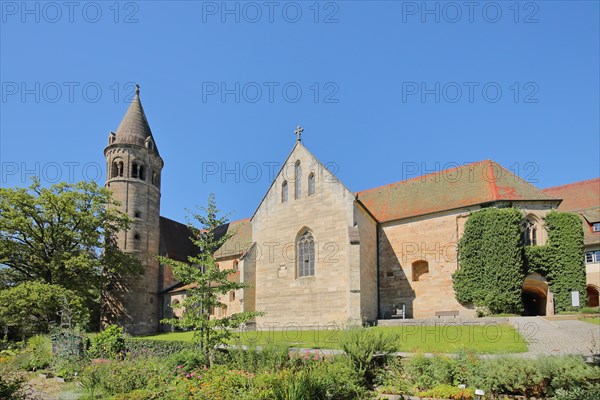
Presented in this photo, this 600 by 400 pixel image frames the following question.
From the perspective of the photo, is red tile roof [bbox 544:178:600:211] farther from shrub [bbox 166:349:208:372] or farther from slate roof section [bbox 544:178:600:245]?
shrub [bbox 166:349:208:372]

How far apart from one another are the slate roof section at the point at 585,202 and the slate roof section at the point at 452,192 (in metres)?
12.0

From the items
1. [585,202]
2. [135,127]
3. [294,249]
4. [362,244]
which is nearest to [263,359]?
[362,244]

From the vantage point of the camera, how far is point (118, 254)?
105 ft

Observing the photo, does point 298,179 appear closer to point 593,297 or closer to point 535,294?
point 535,294

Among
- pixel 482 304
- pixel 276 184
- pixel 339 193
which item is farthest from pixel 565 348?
pixel 276 184

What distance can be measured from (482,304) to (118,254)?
2434cm

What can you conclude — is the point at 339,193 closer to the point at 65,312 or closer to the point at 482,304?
the point at 482,304

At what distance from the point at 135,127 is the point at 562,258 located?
3287cm

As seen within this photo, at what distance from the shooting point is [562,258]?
1025 inches

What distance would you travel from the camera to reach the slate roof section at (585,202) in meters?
36.2

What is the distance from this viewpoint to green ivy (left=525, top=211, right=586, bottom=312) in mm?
25766

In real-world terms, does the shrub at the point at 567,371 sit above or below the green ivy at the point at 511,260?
below

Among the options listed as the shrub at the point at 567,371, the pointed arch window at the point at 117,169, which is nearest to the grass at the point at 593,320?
the shrub at the point at 567,371

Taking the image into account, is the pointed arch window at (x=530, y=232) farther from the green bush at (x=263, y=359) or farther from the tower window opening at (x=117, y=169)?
the tower window opening at (x=117, y=169)
